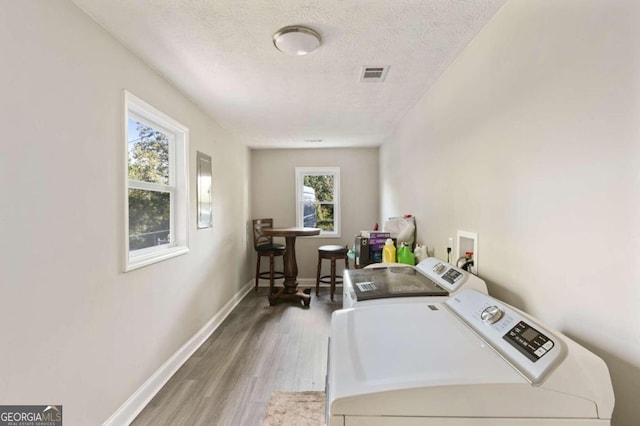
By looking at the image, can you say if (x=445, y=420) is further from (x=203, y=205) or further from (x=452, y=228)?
(x=203, y=205)

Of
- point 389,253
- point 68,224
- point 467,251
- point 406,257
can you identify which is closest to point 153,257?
point 68,224

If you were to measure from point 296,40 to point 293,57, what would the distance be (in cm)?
26

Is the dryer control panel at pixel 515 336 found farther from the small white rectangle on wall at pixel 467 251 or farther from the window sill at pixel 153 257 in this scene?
the window sill at pixel 153 257

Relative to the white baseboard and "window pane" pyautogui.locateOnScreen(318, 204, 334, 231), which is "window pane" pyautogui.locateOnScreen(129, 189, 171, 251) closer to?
the white baseboard

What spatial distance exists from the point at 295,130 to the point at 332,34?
2.17m

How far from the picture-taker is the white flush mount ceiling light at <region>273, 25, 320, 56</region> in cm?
160

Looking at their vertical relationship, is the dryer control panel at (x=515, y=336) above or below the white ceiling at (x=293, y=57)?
below

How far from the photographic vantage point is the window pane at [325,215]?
5.11m

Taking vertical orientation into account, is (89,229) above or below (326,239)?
above

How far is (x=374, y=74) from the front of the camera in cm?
218

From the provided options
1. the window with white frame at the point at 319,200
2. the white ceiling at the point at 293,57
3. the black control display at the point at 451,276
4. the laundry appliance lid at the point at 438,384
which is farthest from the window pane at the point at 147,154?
the window with white frame at the point at 319,200

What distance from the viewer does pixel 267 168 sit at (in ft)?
16.6

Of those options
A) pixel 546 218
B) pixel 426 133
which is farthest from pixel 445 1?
pixel 426 133

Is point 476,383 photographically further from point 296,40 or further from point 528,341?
point 296,40
